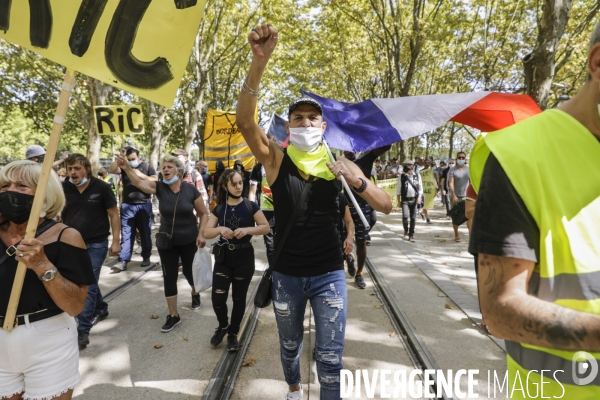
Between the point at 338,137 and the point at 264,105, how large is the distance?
2540cm

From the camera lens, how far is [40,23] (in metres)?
1.72

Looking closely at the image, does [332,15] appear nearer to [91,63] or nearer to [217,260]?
[217,260]

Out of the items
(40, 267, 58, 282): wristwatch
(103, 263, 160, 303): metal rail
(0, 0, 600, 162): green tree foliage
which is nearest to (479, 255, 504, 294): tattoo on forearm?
(40, 267, 58, 282): wristwatch

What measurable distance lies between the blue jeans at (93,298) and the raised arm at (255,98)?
2.65 m

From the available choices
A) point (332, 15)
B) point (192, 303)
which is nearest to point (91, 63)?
point (192, 303)

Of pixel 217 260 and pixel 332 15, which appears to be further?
pixel 332 15

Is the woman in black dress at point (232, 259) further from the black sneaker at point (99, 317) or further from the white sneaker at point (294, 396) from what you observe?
the black sneaker at point (99, 317)

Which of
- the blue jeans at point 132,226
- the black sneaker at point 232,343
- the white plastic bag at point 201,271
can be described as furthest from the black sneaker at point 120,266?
the black sneaker at point 232,343

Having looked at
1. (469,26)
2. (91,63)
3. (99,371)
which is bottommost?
(99,371)

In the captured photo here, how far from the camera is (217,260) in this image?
11.9 ft

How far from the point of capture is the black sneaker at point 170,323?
400cm

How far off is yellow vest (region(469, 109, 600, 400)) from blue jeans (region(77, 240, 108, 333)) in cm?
390

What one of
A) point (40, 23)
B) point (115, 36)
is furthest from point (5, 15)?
point (115, 36)

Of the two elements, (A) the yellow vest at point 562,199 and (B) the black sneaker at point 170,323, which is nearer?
(A) the yellow vest at point 562,199
